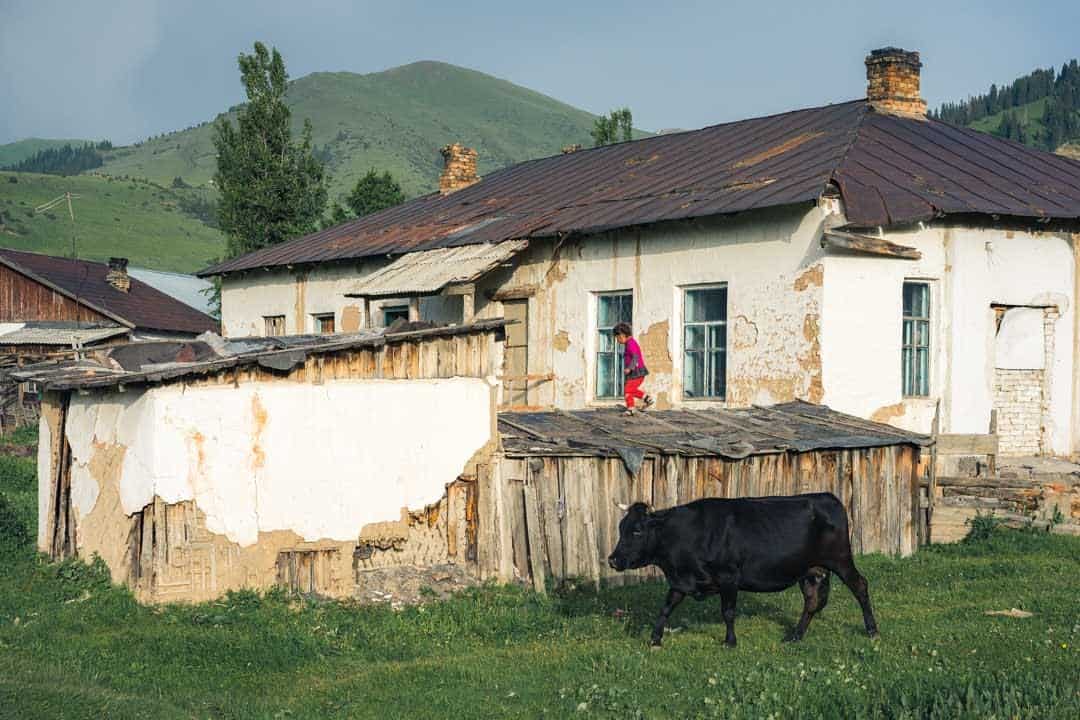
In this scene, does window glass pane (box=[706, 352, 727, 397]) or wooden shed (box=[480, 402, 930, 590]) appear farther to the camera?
window glass pane (box=[706, 352, 727, 397])

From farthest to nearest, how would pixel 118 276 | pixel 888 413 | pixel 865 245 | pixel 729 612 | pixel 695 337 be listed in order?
1. pixel 118 276
2. pixel 695 337
3. pixel 888 413
4. pixel 865 245
5. pixel 729 612

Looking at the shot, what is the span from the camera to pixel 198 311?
45.1 m

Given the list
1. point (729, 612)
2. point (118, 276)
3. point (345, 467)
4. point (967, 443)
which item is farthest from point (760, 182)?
point (118, 276)

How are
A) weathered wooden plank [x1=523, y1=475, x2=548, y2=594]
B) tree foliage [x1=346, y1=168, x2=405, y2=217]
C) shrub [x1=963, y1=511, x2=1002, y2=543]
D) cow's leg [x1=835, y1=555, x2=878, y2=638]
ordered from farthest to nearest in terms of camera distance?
tree foliage [x1=346, y1=168, x2=405, y2=217] < shrub [x1=963, y1=511, x2=1002, y2=543] < weathered wooden plank [x1=523, y1=475, x2=548, y2=594] < cow's leg [x1=835, y1=555, x2=878, y2=638]

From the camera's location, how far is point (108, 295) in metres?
41.5

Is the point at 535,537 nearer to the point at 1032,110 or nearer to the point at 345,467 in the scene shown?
the point at 345,467

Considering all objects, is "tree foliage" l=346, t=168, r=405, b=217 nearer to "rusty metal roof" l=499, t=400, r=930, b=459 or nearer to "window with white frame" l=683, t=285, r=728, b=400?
"window with white frame" l=683, t=285, r=728, b=400

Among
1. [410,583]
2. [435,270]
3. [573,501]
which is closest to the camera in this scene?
[410,583]

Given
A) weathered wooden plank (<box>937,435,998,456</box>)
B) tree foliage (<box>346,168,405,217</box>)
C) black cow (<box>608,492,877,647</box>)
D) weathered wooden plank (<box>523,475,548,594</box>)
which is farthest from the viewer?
tree foliage (<box>346,168,405,217</box>)

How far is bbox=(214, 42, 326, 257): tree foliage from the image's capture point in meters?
35.8

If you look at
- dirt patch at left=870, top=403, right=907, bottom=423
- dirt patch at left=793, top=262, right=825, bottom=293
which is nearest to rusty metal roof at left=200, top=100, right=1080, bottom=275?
dirt patch at left=793, top=262, right=825, bottom=293

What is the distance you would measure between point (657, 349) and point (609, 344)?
1112mm

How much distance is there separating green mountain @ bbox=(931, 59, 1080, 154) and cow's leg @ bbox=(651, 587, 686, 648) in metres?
87.0

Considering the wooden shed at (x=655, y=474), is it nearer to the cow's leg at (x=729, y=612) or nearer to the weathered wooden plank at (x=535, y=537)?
the weathered wooden plank at (x=535, y=537)
